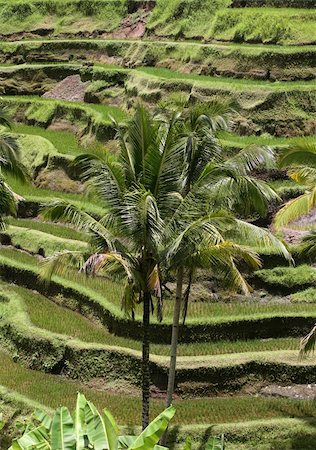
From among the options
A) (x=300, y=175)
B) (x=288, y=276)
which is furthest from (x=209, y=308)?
(x=300, y=175)

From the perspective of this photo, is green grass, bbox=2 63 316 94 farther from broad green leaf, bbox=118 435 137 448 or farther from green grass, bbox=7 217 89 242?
broad green leaf, bbox=118 435 137 448

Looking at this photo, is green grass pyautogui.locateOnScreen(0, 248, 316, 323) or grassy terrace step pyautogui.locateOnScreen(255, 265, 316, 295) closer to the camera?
green grass pyautogui.locateOnScreen(0, 248, 316, 323)

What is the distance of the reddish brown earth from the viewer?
45656 millimetres

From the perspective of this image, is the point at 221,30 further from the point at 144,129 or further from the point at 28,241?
the point at 144,129

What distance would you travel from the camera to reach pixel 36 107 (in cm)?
4406

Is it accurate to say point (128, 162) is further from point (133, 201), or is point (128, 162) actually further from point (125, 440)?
point (125, 440)

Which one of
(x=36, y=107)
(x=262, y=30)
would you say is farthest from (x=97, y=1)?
(x=262, y=30)

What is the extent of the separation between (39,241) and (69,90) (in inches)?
707

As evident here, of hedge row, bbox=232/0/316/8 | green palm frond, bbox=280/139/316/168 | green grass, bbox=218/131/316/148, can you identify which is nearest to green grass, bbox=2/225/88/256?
green grass, bbox=218/131/316/148

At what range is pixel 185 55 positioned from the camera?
4006cm

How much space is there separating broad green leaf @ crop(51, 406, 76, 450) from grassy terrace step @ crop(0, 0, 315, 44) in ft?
91.4

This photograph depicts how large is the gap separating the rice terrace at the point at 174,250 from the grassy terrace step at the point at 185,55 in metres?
0.11

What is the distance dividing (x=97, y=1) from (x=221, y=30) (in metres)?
15.5

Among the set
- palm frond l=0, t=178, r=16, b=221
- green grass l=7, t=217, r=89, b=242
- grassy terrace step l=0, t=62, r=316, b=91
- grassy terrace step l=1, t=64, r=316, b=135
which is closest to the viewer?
palm frond l=0, t=178, r=16, b=221
